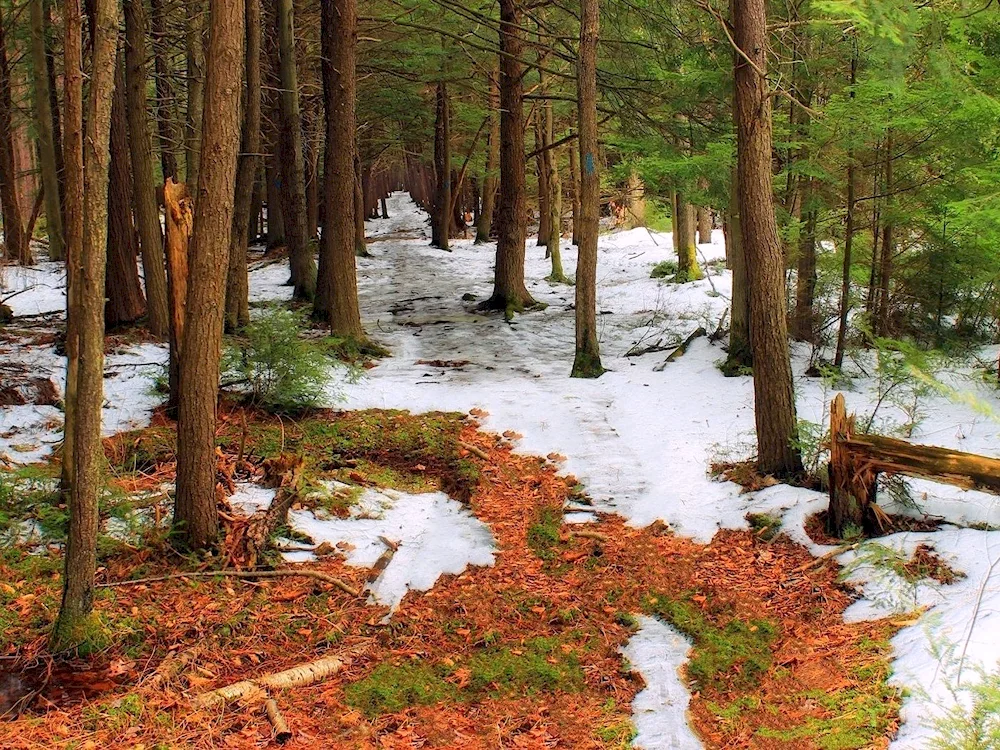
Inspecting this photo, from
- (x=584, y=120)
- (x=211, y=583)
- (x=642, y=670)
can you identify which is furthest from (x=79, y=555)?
(x=584, y=120)

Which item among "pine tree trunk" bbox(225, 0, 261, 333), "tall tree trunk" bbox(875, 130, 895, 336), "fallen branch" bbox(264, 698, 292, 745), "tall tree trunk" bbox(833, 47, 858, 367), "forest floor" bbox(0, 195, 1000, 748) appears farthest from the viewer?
"pine tree trunk" bbox(225, 0, 261, 333)

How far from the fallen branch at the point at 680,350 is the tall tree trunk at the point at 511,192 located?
4352mm

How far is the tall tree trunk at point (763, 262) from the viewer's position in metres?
7.47

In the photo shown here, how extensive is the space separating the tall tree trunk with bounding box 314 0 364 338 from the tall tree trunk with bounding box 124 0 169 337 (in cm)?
249

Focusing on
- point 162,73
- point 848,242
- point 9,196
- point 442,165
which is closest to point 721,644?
point 848,242

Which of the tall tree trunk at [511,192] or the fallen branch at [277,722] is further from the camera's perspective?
the tall tree trunk at [511,192]

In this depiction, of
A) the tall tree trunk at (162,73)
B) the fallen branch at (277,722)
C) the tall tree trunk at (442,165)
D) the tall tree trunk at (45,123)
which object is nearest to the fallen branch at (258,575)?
the fallen branch at (277,722)

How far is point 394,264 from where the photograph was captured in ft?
79.8

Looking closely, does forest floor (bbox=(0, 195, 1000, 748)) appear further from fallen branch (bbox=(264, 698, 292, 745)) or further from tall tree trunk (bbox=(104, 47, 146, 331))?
tall tree trunk (bbox=(104, 47, 146, 331))

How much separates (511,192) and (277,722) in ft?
42.6

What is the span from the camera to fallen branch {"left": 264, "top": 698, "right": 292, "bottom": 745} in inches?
175

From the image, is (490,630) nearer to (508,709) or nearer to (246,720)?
(508,709)

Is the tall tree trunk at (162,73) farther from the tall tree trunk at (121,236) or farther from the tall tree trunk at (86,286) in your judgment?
the tall tree trunk at (86,286)

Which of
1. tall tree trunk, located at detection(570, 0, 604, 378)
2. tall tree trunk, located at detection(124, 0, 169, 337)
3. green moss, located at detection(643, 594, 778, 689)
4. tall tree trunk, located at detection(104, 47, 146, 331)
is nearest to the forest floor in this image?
green moss, located at detection(643, 594, 778, 689)
